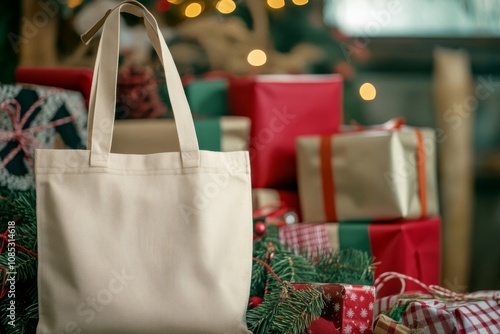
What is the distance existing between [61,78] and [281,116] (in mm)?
526

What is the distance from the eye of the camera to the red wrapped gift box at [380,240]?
4.32 ft

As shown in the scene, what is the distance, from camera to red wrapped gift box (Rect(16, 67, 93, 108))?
1.37 m

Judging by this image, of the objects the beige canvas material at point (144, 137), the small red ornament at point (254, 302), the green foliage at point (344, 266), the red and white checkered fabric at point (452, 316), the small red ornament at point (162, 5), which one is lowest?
the red and white checkered fabric at point (452, 316)

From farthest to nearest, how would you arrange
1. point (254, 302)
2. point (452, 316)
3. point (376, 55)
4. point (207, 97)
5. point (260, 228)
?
1. point (376, 55)
2. point (207, 97)
3. point (260, 228)
4. point (254, 302)
5. point (452, 316)

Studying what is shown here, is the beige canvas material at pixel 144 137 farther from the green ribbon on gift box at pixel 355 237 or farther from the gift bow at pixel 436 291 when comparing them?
the gift bow at pixel 436 291

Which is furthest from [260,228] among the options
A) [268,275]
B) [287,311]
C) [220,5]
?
[220,5]

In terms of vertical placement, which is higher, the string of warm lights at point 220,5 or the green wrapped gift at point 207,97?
the string of warm lights at point 220,5

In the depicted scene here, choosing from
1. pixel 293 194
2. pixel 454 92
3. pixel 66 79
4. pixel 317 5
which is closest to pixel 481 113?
pixel 454 92

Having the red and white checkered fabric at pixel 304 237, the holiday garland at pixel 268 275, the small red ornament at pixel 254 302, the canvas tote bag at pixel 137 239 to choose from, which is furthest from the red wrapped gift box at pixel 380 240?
the canvas tote bag at pixel 137 239

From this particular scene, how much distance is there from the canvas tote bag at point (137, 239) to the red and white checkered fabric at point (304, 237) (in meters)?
0.32

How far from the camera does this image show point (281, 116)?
1.51 metres

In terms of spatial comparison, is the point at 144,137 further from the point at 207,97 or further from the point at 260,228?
the point at 260,228

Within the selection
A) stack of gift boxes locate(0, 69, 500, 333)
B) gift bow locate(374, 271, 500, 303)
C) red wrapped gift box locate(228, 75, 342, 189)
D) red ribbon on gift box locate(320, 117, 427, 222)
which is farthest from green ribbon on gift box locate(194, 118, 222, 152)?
gift bow locate(374, 271, 500, 303)

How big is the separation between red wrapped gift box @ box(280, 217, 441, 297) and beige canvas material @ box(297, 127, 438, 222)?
0.04 metres
